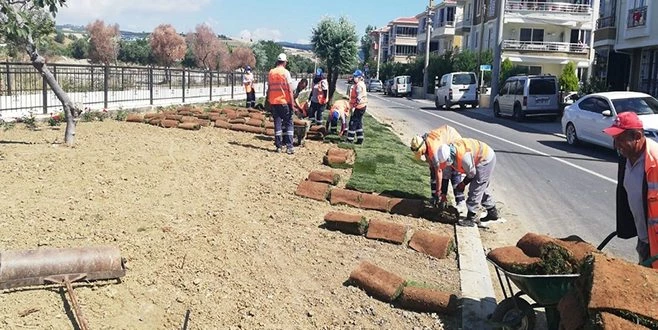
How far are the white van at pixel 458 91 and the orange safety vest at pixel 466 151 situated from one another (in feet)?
93.8

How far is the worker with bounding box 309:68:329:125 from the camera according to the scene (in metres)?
16.3

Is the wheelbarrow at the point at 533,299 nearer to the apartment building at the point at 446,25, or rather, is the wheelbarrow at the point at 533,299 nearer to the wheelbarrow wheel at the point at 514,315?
the wheelbarrow wheel at the point at 514,315

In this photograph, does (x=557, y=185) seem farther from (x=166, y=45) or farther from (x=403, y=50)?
(x=403, y=50)

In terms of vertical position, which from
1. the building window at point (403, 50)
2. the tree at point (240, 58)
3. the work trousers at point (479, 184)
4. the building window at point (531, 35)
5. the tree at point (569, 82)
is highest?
the building window at point (403, 50)

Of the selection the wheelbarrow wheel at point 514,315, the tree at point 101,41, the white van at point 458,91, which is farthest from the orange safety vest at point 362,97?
the tree at point 101,41

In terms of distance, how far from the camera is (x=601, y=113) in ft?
54.3

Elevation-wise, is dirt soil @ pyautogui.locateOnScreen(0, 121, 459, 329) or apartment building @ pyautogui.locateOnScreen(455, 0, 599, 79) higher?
apartment building @ pyautogui.locateOnScreen(455, 0, 599, 79)

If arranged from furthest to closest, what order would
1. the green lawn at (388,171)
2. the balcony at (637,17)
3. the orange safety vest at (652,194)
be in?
the balcony at (637,17), the green lawn at (388,171), the orange safety vest at (652,194)

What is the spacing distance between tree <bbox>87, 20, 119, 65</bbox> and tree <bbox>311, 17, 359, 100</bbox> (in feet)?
81.4

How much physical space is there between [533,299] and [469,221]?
343cm

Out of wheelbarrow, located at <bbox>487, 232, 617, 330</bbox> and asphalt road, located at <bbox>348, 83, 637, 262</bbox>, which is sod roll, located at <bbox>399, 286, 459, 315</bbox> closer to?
wheelbarrow, located at <bbox>487, 232, 617, 330</bbox>

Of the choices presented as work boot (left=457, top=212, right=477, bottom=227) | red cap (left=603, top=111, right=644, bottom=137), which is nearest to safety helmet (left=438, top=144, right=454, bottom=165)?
work boot (left=457, top=212, right=477, bottom=227)

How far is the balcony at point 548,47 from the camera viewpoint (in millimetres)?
53812

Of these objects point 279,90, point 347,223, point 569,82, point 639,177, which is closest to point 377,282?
point 347,223
